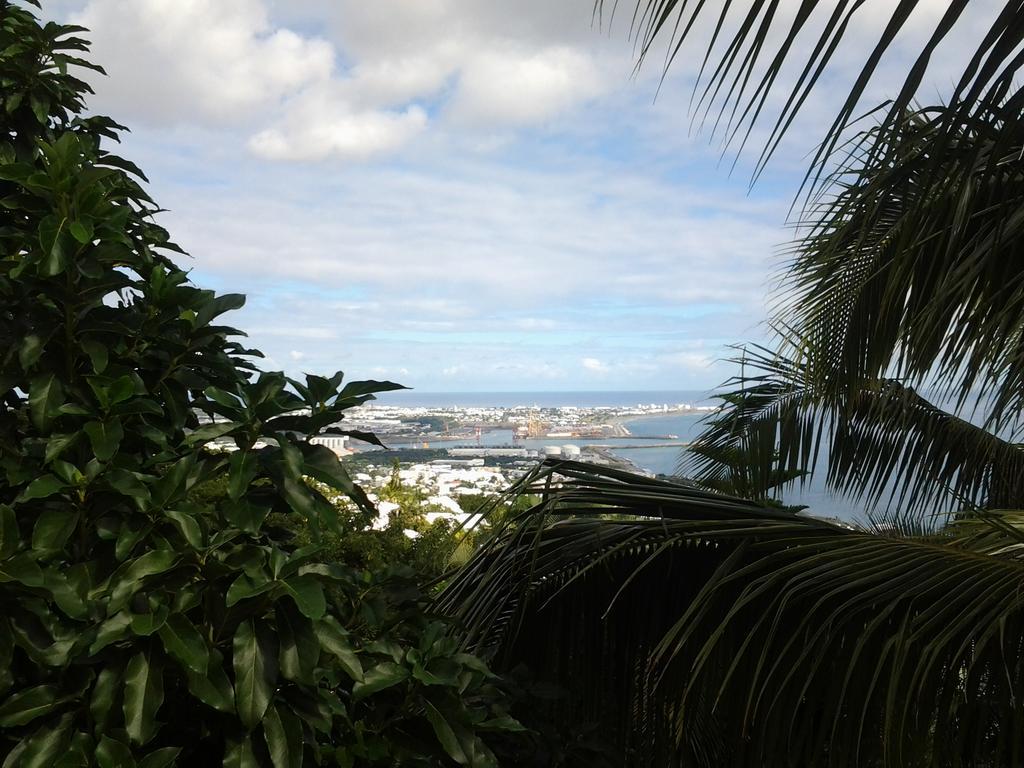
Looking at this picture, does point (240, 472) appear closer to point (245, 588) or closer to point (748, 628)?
point (245, 588)

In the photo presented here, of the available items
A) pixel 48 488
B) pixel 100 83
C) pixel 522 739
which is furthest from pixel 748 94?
pixel 100 83

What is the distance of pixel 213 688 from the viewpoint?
1422mm

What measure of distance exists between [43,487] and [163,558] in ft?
0.82

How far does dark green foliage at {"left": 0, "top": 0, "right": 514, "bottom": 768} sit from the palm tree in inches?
17.6

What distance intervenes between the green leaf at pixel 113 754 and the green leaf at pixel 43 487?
422mm

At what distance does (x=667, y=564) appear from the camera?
7.09ft

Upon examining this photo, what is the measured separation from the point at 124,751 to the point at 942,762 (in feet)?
4.92

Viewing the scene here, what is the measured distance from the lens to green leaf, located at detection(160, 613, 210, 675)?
1373mm

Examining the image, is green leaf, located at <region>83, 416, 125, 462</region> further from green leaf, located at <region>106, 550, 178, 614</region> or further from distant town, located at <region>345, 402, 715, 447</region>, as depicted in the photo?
distant town, located at <region>345, 402, 715, 447</region>

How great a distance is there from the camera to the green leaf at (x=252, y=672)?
1405 mm

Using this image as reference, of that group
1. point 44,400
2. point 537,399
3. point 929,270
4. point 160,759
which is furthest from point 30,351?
point 537,399

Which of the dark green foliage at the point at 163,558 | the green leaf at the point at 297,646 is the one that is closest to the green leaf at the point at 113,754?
the dark green foliage at the point at 163,558

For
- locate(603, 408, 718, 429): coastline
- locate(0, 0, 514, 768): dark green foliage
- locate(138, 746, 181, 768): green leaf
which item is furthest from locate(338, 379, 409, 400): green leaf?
locate(603, 408, 718, 429): coastline

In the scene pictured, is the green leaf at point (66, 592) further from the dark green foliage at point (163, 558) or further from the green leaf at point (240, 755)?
the green leaf at point (240, 755)
